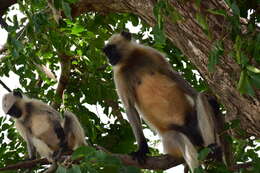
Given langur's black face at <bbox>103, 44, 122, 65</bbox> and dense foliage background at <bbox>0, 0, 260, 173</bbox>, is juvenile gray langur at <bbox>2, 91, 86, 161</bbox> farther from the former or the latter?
langur's black face at <bbox>103, 44, 122, 65</bbox>

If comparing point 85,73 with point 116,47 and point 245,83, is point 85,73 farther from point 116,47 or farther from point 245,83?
point 245,83

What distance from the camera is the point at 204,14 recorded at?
Result: 8.57 ft

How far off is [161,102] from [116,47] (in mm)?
613

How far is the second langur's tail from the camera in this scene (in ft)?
14.9

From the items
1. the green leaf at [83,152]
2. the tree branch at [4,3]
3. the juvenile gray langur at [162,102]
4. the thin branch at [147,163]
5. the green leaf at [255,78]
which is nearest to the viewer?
the green leaf at [255,78]

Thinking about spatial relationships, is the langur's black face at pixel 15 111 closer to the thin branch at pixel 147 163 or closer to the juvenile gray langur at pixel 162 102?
the juvenile gray langur at pixel 162 102

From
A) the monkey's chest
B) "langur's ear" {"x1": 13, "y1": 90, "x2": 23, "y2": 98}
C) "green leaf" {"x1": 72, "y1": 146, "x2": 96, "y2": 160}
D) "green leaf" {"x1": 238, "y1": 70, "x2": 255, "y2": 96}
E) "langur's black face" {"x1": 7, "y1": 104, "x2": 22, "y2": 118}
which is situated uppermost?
"langur's ear" {"x1": 13, "y1": 90, "x2": 23, "y2": 98}

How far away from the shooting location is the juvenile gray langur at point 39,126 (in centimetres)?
477

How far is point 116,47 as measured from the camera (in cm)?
393

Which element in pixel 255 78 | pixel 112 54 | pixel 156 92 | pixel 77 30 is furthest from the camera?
pixel 77 30

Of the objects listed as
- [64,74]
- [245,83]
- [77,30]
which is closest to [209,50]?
[245,83]

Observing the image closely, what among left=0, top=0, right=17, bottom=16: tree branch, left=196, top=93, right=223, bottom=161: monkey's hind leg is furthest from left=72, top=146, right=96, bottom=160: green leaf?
left=196, top=93, right=223, bottom=161: monkey's hind leg

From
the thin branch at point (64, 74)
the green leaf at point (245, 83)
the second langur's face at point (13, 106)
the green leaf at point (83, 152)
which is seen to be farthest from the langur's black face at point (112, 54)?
the green leaf at point (245, 83)

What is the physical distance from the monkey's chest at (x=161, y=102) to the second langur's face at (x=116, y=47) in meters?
0.31
